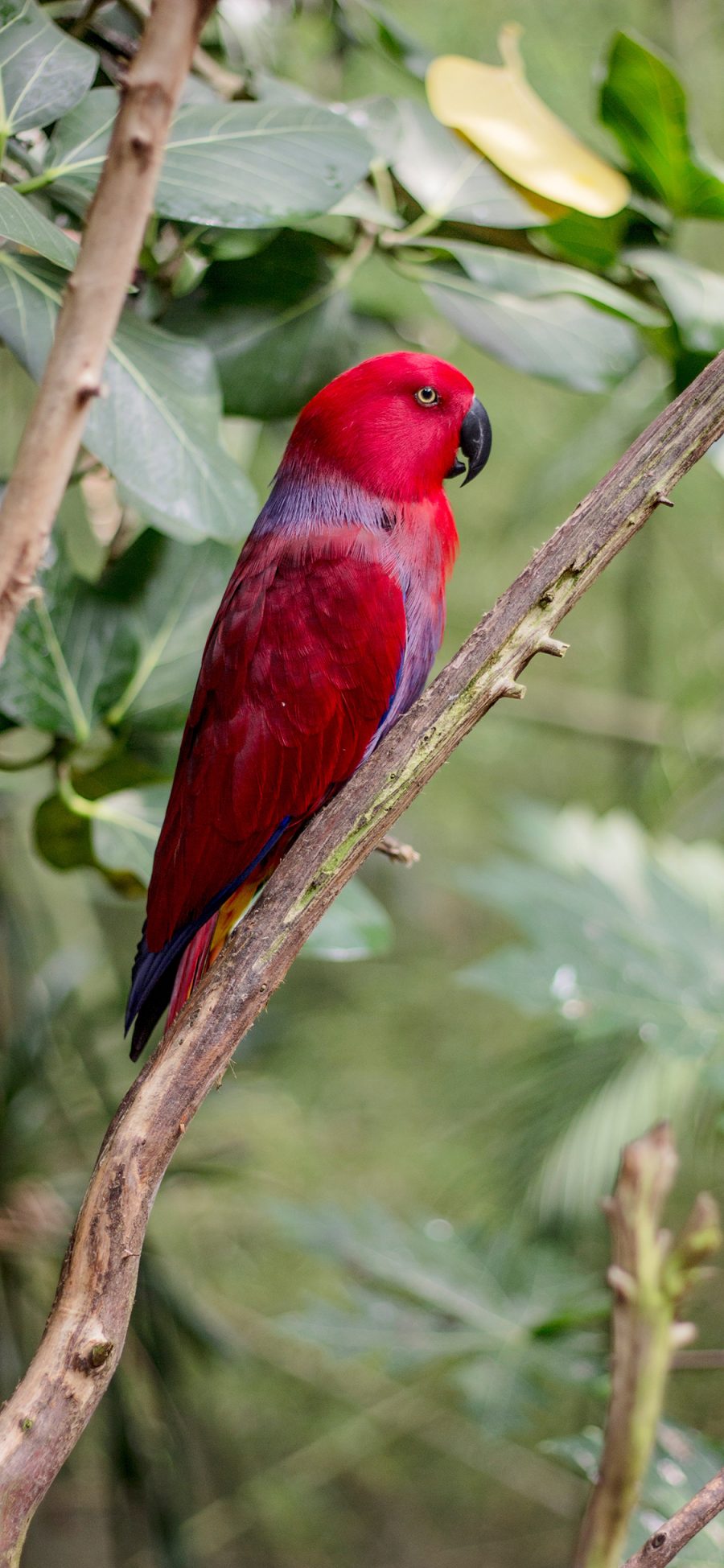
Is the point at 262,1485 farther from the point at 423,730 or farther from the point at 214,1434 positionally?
the point at 423,730

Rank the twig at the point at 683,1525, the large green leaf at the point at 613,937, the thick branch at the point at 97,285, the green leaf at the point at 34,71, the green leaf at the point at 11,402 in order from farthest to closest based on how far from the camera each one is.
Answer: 1. the green leaf at the point at 11,402
2. the large green leaf at the point at 613,937
3. the green leaf at the point at 34,71
4. the twig at the point at 683,1525
5. the thick branch at the point at 97,285

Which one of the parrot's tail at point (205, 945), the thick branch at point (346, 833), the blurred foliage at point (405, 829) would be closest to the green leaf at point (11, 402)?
the blurred foliage at point (405, 829)

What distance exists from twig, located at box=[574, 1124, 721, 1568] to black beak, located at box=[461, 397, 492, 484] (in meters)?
0.54

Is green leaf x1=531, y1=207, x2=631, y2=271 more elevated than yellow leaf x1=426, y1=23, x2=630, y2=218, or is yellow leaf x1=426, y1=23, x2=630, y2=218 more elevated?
yellow leaf x1=426, y1=23, x2=630, y2=218

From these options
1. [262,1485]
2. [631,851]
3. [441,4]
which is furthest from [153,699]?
[262,1485]

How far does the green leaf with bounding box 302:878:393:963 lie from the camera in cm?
75

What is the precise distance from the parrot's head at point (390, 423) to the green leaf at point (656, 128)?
8.2 inches

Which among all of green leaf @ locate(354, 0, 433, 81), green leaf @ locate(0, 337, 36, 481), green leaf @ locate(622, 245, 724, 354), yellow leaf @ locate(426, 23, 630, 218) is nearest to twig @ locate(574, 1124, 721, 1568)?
green leaf @ locate(622, 245, 724, 354)

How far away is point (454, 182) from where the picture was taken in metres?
0.80

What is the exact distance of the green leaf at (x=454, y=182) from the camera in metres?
0.78

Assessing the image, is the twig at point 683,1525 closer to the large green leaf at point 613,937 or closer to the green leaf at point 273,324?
the large green leaf at point 613,937

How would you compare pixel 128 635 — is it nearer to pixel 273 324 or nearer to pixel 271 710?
pixel 271 710

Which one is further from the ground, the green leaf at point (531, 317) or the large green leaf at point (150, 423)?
the green leaf at point (531, 317)

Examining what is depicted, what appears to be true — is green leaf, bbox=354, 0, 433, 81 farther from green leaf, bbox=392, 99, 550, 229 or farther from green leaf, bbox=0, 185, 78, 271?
green leaf, bbox=0, 185, 78, 271
